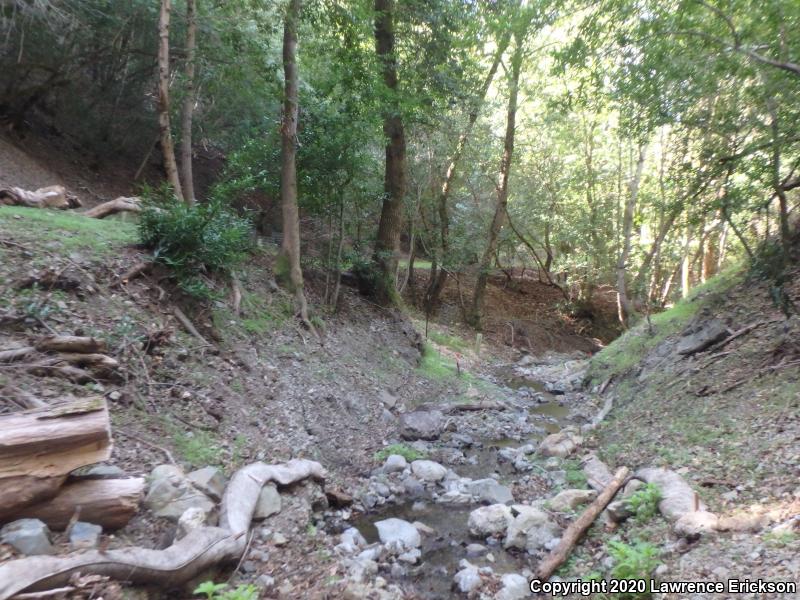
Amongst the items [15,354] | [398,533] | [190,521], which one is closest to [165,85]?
[15,354]

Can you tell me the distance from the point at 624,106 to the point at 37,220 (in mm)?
8926

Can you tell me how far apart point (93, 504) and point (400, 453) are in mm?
4808

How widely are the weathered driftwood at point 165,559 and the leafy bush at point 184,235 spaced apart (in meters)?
3.23

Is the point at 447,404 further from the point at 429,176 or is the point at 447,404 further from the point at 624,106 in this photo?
the point at 429,176

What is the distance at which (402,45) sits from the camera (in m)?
12.6

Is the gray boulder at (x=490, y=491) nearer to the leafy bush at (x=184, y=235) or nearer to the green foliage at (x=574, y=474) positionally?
the green foliage at (x=574, y=474)

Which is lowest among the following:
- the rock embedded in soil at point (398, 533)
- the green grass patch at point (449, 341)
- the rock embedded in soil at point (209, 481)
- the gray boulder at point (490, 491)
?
the rock embedded in soil at point (398, 533)

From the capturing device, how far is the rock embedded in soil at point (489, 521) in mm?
5754

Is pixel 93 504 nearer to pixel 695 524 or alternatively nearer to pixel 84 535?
pixel 84 535

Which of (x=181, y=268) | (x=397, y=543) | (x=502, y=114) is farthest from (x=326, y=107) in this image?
(x=502, y=114)

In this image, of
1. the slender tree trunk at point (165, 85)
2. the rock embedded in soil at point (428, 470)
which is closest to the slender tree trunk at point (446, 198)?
the rock embedded in soil at point (428, 470)

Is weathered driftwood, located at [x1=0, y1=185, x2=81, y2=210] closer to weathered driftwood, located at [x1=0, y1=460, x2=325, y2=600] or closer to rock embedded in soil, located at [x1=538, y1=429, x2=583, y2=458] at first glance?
weathered driftwood, located at [x1=0, y1=460, x2=325, y2=600]

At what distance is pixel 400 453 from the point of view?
308 inches

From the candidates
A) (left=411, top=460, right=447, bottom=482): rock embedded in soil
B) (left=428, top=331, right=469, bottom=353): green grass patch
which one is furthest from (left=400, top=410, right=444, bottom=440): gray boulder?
(left=428, top=331, right=469, bottom=353): green grass patch
